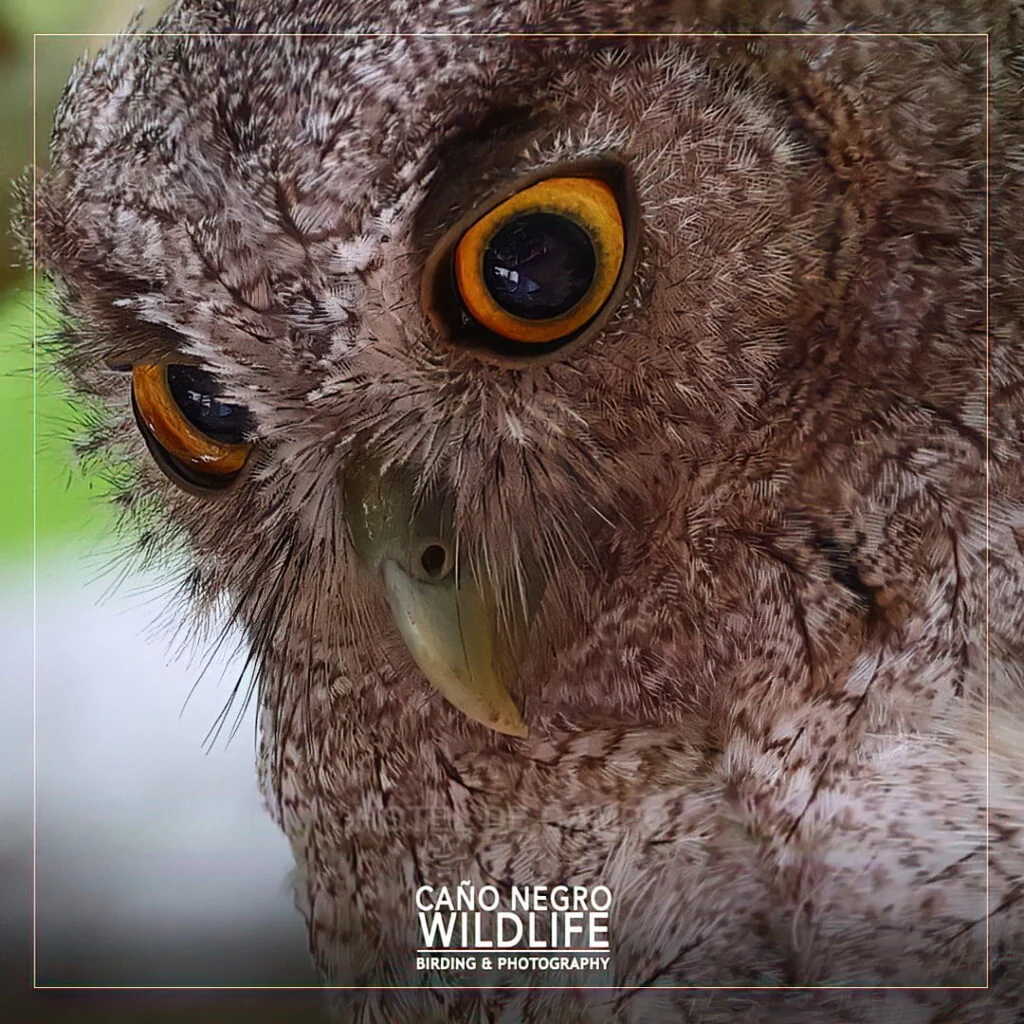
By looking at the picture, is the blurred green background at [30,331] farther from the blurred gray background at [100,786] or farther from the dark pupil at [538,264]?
the dark pupil at [538,264]

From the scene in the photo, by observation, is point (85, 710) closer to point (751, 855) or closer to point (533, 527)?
point (533, 527)

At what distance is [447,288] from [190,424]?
0.78ft

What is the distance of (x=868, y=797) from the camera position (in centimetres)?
76

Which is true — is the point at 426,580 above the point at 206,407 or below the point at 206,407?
below

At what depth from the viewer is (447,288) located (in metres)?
0.67

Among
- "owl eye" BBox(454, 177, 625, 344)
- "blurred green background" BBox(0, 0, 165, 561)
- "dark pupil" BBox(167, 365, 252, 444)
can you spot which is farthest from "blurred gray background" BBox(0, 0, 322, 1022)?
"owl eye" BBox(454, 177, 625, 344)

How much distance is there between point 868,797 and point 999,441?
0.29m

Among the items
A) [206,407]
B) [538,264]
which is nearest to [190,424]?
[206,407]

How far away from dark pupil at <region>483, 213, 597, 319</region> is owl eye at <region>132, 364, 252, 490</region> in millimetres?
210

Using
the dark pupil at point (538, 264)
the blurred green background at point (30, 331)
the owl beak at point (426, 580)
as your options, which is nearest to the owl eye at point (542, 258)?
the dark pupil at point (538, 264)

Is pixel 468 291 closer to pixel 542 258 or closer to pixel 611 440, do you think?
pixel 542 258

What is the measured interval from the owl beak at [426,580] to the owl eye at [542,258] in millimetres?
142

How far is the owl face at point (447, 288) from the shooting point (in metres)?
0.66

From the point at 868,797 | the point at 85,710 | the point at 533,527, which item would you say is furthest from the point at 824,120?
the point at 85,710
